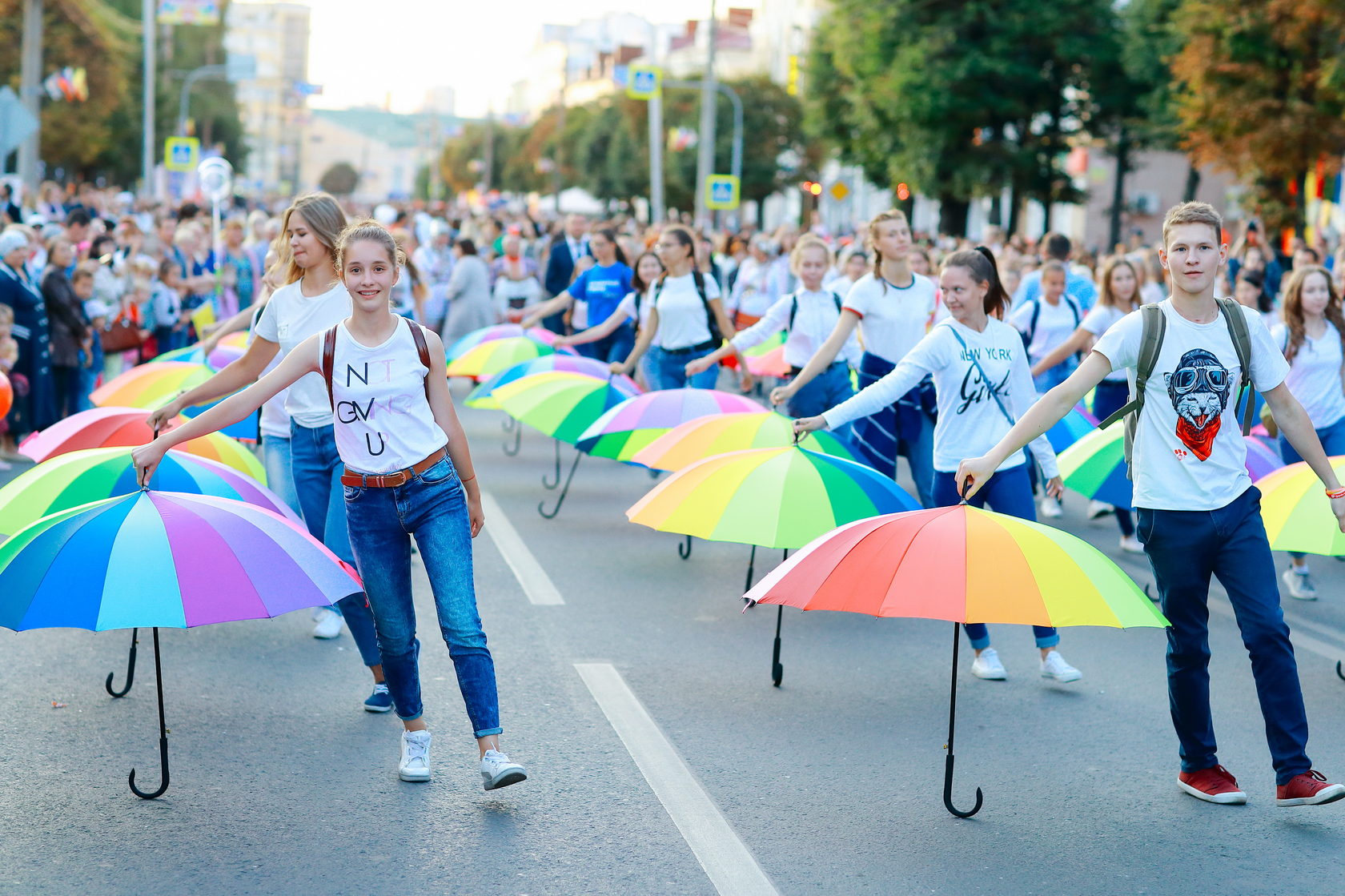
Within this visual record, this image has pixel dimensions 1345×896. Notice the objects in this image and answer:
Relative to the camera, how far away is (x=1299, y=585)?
8867 mm

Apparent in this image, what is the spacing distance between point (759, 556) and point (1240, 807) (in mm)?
4704

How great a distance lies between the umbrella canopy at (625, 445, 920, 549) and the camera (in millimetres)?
6266

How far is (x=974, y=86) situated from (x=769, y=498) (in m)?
38.4

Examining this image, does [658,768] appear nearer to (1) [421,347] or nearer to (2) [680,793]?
(2) [680,793]

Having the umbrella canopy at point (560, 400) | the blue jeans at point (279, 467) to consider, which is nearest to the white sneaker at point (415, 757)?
the blue jeans at point (279, 467)

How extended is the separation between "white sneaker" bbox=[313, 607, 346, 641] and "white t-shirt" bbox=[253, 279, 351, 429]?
1.46 metres


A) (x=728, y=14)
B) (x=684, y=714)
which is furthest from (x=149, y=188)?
(x=728, y=14)

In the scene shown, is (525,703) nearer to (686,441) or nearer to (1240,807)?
(686,441)

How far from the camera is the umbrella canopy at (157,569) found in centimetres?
444

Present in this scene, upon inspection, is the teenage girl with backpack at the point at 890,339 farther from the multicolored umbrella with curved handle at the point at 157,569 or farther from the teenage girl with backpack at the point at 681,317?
the multicolored umbrella with curved handle at the point at 157,569

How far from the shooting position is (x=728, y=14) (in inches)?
5113

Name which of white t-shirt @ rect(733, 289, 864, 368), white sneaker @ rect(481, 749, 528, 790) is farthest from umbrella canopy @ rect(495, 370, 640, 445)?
white sneaker @ rect(481, 749, 528, 790)

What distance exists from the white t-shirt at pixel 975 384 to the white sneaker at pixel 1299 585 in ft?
9.38

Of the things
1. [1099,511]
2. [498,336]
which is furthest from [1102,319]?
[498,336]
